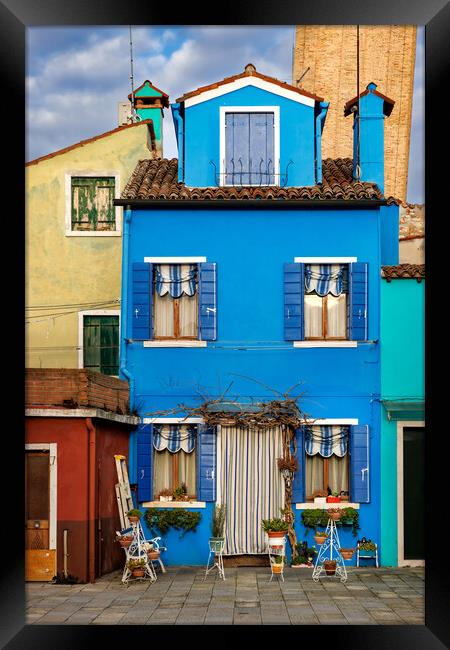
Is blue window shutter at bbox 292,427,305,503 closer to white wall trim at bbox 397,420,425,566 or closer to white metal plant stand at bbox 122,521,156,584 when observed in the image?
white wall trim at bbox 397,420,425,566

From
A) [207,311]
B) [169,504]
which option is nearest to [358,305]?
[207,311]

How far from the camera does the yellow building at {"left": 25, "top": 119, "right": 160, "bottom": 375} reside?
16.9 m

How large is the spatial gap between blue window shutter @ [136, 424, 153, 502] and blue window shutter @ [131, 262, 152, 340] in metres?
1.30

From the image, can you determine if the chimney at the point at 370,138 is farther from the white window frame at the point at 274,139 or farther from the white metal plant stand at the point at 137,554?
the white metal plant stand at the point at 137,554

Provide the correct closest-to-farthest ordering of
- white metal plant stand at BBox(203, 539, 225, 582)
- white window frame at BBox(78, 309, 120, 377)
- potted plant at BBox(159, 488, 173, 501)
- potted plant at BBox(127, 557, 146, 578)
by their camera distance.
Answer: potted plant at BBox(127, 557, 146, 578) → white metal plant stand at BBox(203, 539, 225, 582) → potted plant at BBox(159, 488, 173, 501) → white window frame at BBox(78, 309, 120, 377)

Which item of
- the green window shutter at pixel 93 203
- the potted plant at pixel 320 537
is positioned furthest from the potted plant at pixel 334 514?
the green window shutter at pixel 93 203

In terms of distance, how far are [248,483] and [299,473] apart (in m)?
0.70

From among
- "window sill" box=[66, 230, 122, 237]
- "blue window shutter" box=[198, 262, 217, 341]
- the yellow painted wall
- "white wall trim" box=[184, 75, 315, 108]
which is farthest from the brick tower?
"blue window shutter" box=[198, 262, 217, 341]

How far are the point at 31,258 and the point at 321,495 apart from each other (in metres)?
6.79

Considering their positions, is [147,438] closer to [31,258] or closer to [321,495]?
[321,495]

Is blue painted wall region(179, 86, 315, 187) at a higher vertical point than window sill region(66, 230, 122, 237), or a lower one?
higher

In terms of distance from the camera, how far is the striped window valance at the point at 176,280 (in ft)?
45.2
